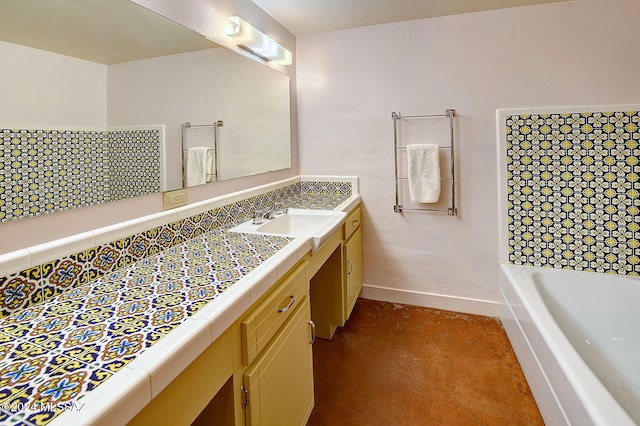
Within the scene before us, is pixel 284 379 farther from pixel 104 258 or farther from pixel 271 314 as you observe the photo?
pixel 104 258

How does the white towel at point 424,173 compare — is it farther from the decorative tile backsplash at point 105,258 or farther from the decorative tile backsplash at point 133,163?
the decorative tile backsplash at point 133,163

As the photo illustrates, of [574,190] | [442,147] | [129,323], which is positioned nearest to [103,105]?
[129,323]

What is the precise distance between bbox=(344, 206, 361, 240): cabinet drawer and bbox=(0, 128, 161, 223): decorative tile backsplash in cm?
126

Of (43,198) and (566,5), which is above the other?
(566,5)

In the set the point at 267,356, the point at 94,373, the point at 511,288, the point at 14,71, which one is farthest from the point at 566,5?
the point at 94,373

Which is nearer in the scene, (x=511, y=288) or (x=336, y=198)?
(x=511, y=288)

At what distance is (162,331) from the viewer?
2.62 ft

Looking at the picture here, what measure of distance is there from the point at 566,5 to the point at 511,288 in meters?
1.82

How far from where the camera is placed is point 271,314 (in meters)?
1.16

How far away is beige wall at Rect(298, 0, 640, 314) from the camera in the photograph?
225 cm

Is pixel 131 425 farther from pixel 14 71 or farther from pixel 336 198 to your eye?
pixel 336 198

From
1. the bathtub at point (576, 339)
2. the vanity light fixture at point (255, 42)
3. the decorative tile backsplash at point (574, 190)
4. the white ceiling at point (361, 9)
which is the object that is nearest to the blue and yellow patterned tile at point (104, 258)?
the vanity light fixture at point (255, 42)

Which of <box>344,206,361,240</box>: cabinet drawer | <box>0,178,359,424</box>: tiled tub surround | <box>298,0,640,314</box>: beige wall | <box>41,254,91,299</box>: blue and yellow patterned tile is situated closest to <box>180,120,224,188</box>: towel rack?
<box>0,178,359,424</box>: tiled tub surround

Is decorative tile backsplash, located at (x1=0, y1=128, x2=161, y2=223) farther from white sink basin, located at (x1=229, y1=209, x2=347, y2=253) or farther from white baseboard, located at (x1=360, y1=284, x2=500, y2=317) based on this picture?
white baseboard, located at (x1=360, y1=284, x2=500, y2=317)
